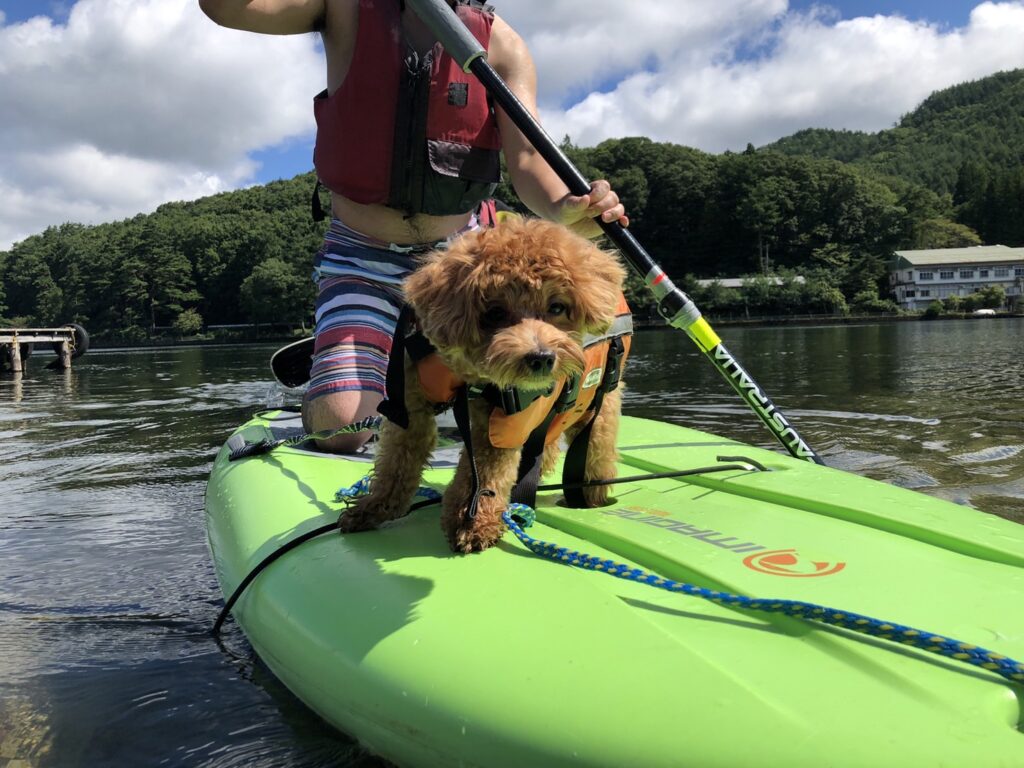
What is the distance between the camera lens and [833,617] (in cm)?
183

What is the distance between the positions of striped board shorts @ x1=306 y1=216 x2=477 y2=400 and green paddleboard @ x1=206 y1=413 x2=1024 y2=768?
1237mm

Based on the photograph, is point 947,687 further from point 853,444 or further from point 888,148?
point 888,148

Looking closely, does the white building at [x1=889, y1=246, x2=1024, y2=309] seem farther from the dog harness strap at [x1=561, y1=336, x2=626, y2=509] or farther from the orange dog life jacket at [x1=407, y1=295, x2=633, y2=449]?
the orange dog life jacket at [x1=407, y1=295, x2=633, y2=449]

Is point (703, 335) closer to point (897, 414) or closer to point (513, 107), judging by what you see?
point (513, 107)

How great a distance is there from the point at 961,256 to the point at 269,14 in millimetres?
110687

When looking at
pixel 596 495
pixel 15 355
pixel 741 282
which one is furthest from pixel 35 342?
pixel 741 282

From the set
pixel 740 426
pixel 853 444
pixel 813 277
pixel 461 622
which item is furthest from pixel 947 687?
pixel 813 277

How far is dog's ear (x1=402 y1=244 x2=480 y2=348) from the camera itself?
7.28 ft

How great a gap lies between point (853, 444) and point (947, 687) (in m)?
6.24

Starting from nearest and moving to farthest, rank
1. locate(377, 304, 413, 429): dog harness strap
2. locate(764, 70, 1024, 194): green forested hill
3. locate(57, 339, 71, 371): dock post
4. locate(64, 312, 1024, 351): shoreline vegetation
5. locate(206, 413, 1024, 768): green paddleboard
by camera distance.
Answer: locate(206, 413, 1024, 768): green paddleboard
locate(377, 304, 413, 429): dog harness strap
locate(57, 339, 71, 371): dock post
locate(64, 312, 1024, 351): shoreline vegetation
locate(764, 70, 1024, 194): green forested hill

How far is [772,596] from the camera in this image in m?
2.03

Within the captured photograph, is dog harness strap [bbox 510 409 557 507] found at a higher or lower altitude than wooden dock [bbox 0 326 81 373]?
lower

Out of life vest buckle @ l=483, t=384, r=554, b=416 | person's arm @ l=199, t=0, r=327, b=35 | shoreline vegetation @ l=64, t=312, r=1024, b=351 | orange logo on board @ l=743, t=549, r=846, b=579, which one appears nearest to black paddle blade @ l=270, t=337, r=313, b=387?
person's arm @ l=199, t=0, r=327, b=35

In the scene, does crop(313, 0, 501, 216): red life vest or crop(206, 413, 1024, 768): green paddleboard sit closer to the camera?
crop(206, 413, 1024, 768): green paddleboard
